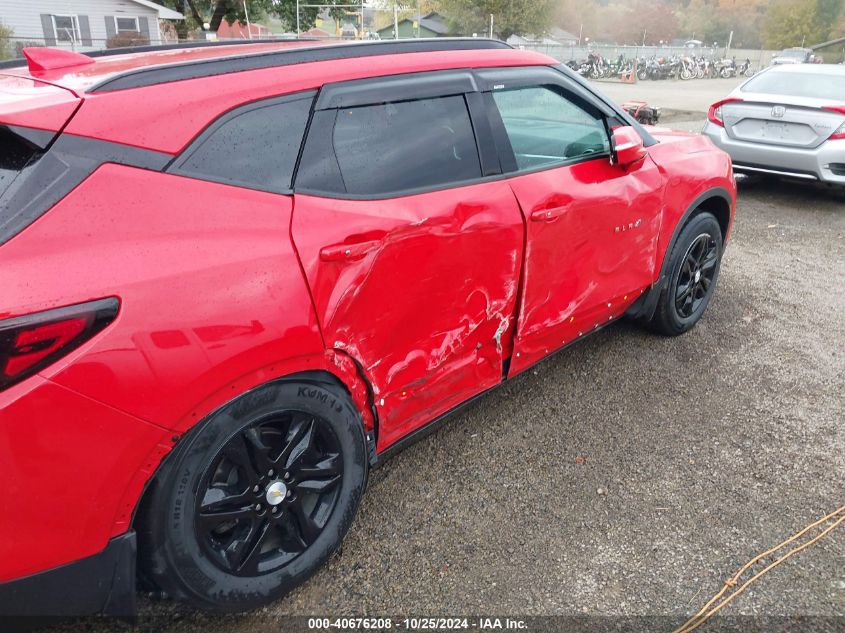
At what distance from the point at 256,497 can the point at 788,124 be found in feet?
24.6

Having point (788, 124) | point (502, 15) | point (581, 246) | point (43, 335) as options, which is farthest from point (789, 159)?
point (502, 15)

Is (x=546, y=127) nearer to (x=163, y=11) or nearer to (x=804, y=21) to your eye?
(x=163, y=11)

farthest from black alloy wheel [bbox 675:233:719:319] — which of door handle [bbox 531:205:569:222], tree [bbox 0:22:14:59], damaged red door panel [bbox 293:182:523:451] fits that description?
tree [bbox 0:22:14:59]

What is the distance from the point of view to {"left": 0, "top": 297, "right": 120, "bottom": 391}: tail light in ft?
4.88

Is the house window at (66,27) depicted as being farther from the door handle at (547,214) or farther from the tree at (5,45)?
the door handle at (547,214)

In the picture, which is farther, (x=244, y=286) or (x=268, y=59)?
(x=268, y=59)

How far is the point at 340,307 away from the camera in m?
2.12

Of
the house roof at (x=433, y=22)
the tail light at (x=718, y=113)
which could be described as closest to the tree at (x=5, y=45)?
the tail light at (x=718, y=113)

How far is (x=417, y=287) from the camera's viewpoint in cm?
237

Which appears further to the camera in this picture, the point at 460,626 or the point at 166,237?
the point at 460,626

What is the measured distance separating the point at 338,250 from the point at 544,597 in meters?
1.40

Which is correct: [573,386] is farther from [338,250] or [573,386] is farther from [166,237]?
[166,237]

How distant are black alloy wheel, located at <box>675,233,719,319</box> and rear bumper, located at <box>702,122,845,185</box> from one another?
12.4 feet

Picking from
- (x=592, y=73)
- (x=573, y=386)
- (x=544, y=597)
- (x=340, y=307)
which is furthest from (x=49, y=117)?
(x=592, y=73)
